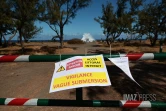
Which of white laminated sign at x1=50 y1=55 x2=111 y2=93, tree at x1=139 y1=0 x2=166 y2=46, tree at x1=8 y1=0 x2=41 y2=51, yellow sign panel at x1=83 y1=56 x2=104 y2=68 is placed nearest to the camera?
white laminated sign at x1=50 y1=55 x2=111 y2=93

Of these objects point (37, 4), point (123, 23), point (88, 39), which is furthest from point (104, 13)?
point (88, 39)

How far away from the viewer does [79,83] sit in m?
2.43

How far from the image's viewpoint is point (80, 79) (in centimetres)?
245

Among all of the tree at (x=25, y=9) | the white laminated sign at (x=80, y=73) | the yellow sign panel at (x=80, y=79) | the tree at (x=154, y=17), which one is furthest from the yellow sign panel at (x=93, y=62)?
the tree at (x=154, y=17)

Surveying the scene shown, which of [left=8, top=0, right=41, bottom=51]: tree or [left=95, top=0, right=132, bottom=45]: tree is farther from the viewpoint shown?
[left=95, top=0, right=132, bottom=45]: tree

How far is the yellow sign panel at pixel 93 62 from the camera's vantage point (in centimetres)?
260

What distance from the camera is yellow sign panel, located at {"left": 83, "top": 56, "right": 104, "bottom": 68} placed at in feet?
8.54

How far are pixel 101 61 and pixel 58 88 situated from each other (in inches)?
26.0

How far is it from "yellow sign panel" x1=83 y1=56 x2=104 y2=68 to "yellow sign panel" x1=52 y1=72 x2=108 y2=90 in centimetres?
13

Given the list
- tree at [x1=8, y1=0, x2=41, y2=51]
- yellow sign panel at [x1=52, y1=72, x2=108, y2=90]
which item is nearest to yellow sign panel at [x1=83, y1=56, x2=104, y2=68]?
yellow sign panel at [x1=52, y1=72, x2=108, y2=90]

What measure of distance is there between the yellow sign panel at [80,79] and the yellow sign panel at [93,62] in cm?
13

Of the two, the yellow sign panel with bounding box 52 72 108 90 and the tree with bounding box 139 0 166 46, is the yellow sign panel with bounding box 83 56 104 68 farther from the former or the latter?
the tree with bounding box 139 0 166 46

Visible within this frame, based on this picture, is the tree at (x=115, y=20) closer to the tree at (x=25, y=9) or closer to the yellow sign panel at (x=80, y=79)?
the tree at (x=25, y=9)

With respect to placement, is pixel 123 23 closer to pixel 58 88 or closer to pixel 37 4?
pixel 37 4
